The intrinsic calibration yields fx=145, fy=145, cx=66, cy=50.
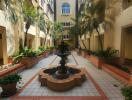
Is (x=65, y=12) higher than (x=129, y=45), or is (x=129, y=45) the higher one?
(x=65, y=12)

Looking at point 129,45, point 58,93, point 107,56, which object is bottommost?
point 58,93

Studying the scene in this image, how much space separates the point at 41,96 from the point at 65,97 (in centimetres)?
92

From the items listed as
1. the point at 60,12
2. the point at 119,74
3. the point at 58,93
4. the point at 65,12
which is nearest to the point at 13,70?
the point at 58,93

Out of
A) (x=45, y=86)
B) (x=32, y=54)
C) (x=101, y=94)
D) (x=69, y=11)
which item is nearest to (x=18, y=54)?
(x=32, y=54)

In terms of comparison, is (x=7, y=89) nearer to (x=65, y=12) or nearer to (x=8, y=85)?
(x=8, y=85)

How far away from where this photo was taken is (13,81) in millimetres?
5590

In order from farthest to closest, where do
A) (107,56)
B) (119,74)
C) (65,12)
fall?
1. (65,12)
2. (107,56)
3. (119,74)

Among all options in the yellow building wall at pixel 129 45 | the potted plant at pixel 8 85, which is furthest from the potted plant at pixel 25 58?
the yellow building wall at pixel 129 45

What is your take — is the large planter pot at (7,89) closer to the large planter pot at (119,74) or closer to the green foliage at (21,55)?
the large planter pot at (119,74)

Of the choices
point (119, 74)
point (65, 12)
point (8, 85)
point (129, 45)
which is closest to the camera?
point (8, 85)

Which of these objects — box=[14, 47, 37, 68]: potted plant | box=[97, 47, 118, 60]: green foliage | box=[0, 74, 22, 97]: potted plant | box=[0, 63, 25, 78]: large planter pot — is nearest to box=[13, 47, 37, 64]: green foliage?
box=[14, 47, 37, 68]: potted plant

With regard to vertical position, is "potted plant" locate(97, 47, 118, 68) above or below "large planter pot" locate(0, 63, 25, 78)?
above

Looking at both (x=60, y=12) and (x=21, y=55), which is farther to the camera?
(x=60, y=12)

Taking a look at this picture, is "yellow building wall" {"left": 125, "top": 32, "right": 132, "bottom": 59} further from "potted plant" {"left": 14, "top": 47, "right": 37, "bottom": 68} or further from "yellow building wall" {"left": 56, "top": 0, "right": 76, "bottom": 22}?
"yellow building wall" {"left": 56, "top": 0, "right": 76, "bottom": 22}
